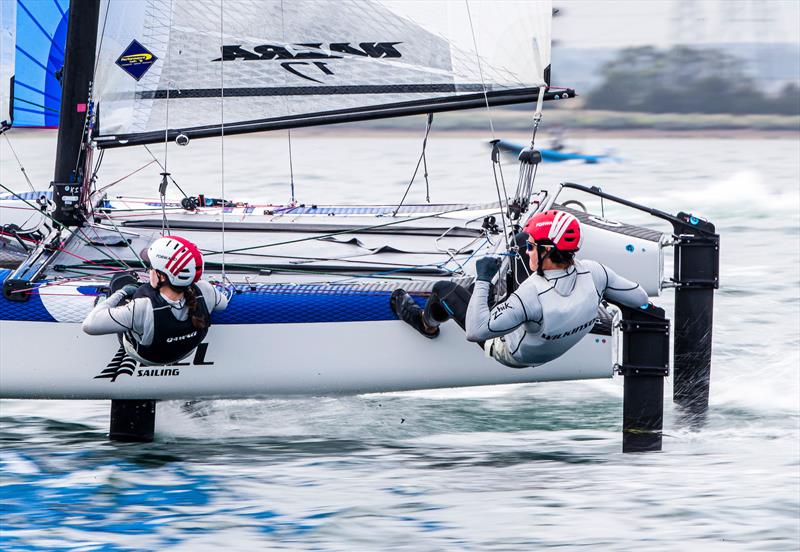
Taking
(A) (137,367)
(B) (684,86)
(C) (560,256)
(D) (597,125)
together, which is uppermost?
(B) (684,86)

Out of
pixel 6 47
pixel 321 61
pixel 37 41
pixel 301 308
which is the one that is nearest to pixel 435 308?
pixel 301 308

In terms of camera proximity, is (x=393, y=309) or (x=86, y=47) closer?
(x=393, y=309)

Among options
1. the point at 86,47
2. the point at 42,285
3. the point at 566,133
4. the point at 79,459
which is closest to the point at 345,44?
the point at 86,47

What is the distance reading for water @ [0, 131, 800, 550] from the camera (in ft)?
17.1

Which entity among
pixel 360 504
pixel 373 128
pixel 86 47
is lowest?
pixel 360 504

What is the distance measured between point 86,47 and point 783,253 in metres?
7.61

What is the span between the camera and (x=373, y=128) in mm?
29547

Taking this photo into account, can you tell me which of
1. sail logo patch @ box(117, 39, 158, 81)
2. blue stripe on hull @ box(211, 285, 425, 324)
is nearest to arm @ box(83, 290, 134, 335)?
blue stripe on hull @ box(211, 285, 425, 324)

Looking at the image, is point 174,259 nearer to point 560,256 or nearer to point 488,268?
point 488,268

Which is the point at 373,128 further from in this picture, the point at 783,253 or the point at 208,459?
the point at 208,459

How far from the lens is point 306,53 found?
6953 millimetres

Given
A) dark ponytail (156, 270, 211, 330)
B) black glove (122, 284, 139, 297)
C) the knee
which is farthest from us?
the knee

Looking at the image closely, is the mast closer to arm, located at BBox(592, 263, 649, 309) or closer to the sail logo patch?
the sail logo patch

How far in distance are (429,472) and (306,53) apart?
2.27 metres
